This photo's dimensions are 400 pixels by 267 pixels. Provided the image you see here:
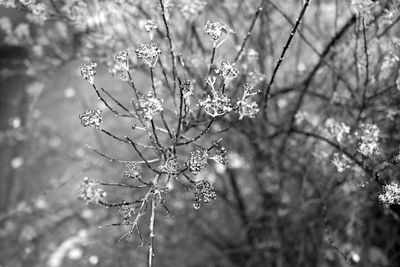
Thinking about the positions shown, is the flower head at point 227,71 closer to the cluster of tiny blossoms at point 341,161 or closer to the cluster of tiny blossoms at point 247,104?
the cluster of tiny blossoms at point 247,104

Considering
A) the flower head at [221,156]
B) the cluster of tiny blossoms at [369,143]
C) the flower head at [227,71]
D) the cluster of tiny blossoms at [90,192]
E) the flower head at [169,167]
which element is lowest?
the cluster of tiny blossoms at [90,192]

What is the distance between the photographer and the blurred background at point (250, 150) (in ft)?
6.93

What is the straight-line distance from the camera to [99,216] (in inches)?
145

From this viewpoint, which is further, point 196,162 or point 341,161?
point 341,161

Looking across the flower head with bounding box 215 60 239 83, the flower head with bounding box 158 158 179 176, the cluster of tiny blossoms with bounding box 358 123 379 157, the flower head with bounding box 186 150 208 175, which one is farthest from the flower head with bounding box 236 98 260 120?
the cluster of tiny blossoms with bounding box 358 123 379 157

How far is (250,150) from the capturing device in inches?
123

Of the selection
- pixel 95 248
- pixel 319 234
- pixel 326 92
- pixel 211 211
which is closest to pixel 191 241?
pixel 211 211

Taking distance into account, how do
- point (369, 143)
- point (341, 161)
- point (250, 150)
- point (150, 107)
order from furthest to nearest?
1. point (250, 150)
2. point (341, 161)
3. point (369, 143)
4. point (150, 107)

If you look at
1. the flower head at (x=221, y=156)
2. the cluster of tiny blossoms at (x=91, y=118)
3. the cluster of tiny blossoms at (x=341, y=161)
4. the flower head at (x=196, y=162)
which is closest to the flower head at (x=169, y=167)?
the flower head at (x=196, y=162)

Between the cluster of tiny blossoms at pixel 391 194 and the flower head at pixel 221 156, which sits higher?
Result: the flower head at pixel 221 156

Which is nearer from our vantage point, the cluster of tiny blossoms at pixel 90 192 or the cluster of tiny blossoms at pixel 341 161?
the cluster of tiny blossoms at pixel 90 192

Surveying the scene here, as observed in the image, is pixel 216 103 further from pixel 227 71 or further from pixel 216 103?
pixel 227 71

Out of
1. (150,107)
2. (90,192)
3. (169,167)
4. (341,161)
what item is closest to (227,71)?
(150,107)

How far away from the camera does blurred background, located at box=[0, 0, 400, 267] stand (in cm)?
211
